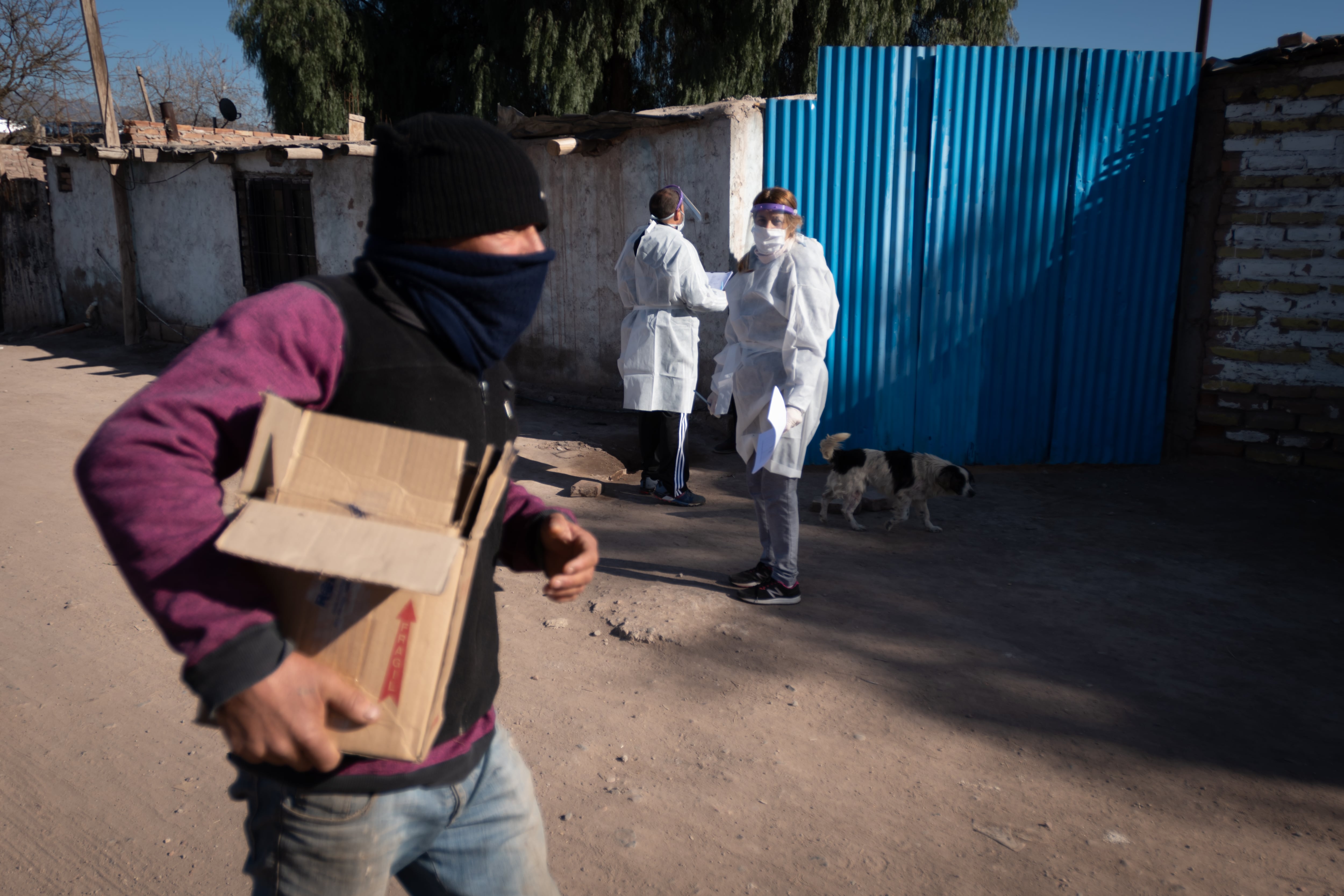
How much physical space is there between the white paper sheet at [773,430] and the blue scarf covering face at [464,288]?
2.63 m

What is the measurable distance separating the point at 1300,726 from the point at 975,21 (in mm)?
16051

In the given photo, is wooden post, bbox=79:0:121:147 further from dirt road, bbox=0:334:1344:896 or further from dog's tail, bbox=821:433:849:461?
dog's tail, bbox=821:433:849:461

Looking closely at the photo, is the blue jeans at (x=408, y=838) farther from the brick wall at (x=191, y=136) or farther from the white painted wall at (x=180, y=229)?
the brick wall at (x=191, y=136)

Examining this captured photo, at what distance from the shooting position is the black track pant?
6.10 meters

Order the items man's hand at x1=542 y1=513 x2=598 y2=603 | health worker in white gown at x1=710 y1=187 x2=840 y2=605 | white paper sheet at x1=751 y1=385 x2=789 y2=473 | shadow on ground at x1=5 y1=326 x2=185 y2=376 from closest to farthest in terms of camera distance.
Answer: man's hand at x1=542 y1=513 x2=598 y2=603 → white paper sheet at x1=751 y1=385 x2=789 y2=473 → health worker in white gown at x1=710 y1=187 x2=840 y2=605 → shadow on ground at x1=5 y1=326 x2=185 y2=376

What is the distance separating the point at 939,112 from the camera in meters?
6.59

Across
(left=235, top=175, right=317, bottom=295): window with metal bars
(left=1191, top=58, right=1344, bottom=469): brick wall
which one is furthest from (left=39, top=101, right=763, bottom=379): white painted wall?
(left=1191, top=58, right=1344, bottom=469): brick wall

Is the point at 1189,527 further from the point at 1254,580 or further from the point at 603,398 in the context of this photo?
the point at 603,398

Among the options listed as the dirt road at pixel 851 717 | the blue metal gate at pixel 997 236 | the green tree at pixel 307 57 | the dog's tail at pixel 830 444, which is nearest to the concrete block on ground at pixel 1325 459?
the dirt road at pixel 851 717

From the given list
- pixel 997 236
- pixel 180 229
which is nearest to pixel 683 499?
pixel 997 236

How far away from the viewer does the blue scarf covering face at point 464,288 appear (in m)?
1.31

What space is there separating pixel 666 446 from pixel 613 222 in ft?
10.3

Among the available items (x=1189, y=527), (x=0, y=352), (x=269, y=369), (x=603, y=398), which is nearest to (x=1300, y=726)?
(x=1189, y=527)

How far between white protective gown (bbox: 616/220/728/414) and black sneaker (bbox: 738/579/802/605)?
205 cm
